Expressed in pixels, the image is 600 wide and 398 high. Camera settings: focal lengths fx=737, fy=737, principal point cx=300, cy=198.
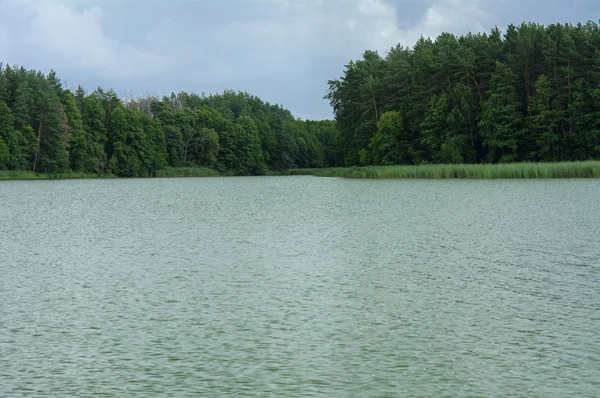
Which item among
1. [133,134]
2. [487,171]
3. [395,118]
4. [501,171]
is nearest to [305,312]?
[501,171]

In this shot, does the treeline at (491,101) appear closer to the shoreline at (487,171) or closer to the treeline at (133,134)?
the shoreline at (487,171)

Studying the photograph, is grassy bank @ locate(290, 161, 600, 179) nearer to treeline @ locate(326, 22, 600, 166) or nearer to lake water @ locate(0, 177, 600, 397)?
treeline @ locate(326, 22, 600, 166)

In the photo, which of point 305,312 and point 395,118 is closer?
point 305,312

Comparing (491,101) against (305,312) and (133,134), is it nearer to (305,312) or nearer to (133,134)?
(133,134)

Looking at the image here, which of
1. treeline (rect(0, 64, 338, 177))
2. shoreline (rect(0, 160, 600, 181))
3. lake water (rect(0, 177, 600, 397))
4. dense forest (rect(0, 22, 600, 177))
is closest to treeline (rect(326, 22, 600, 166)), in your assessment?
dense forest (rect(0, 22, 600, 177))

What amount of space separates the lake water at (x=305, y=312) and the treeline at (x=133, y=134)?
225 feet

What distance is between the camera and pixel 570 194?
30.1 m

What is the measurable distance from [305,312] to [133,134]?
93.6 m

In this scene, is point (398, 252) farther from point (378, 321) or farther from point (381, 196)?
point (381, 196)

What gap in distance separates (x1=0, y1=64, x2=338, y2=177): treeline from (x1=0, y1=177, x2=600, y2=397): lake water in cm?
6848

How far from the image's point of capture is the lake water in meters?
6.33

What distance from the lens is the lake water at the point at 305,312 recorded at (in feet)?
20.8

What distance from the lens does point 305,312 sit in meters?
8.91

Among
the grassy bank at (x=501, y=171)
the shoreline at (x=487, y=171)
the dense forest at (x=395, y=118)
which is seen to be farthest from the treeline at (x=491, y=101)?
the grassy bank at (x=501, y=171)
